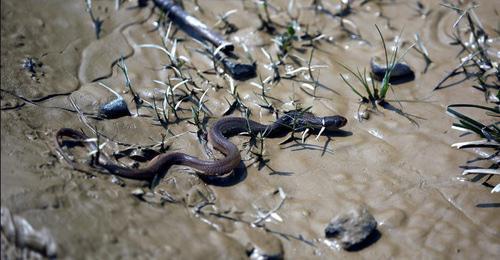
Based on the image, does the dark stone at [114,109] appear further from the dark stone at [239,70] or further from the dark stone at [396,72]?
the dark stone at [396,72]

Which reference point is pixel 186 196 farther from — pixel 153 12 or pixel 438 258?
pixel 153 12

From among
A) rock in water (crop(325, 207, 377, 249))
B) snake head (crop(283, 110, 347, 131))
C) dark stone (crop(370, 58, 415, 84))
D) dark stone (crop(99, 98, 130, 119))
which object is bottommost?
rock in water (crop(325, 207, 377, 249))

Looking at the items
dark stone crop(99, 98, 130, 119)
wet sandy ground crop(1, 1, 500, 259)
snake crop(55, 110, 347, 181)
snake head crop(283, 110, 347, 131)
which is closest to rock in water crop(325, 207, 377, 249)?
wet sandy ground crop(1, 1, 500, 259)

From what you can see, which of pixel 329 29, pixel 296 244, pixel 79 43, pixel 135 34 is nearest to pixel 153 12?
pixel 135 34

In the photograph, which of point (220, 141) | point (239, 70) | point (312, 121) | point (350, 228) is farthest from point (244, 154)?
point (350, 228)

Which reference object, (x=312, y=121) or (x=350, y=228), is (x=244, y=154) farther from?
(x=350, y=228)

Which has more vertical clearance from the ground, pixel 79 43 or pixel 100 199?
pixel 79 43

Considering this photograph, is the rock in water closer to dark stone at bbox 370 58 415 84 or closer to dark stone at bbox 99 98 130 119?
dark stone at bbox 370 58 415 84
